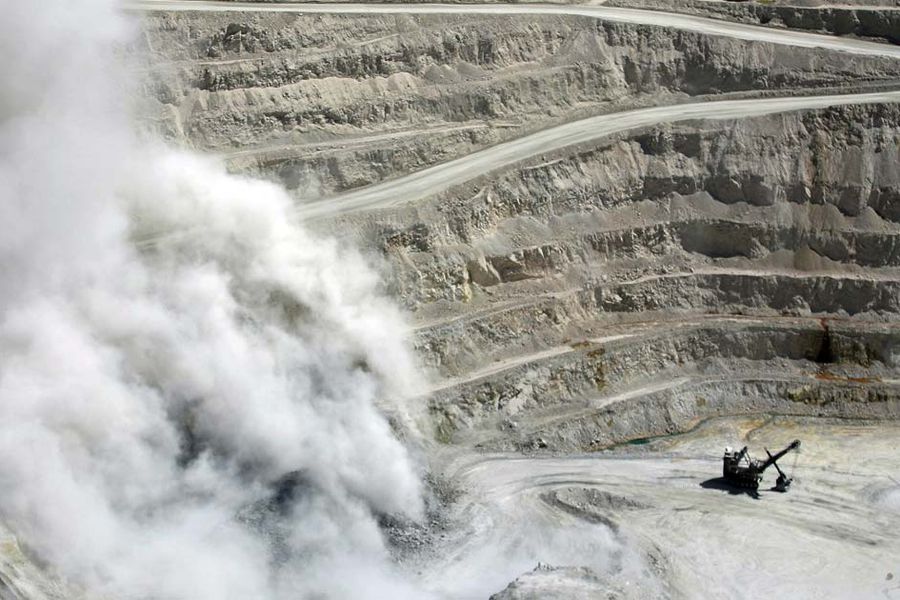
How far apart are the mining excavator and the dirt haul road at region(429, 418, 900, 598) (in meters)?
0.44

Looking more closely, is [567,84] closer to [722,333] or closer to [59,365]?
[722,333]

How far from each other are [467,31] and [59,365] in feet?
81.5

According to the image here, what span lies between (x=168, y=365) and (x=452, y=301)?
11.8 m

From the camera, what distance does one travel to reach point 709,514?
33719 millimetres

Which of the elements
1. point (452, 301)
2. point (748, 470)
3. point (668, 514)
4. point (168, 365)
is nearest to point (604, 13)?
point (452, 301)

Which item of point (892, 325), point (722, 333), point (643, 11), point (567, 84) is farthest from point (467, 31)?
point (892, 325)

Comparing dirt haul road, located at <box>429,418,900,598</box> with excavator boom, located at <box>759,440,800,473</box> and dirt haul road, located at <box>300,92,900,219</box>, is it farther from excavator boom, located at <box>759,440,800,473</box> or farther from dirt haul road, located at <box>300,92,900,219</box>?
dirt haul road, located at <box>300,92,900,219</box>

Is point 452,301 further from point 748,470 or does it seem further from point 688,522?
point 748,470

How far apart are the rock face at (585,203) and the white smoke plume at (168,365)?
3.14m

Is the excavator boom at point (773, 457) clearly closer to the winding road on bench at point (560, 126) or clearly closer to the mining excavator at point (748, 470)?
the mining excavator at point (748, 470)

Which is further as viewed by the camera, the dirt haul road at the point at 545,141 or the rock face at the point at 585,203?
the dirt haul road at the point at 545,141

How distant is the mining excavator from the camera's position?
3478 centimetres

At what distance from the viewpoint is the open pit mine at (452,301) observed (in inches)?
1195

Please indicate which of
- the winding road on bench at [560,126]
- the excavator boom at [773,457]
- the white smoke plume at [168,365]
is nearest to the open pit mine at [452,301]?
the white smoke plume at [168,365]
